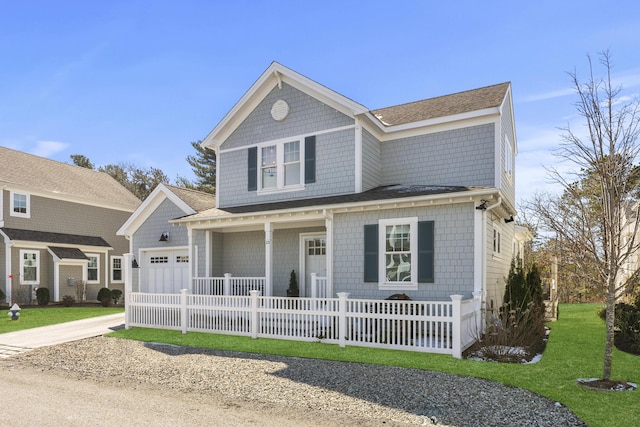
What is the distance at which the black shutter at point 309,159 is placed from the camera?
14219mm

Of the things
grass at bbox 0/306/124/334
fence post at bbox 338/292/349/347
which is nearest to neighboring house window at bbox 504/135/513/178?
fence post at bbox 338/292/349/347

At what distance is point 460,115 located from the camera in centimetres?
1325

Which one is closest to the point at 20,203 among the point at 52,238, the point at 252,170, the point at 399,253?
the point at 52,238

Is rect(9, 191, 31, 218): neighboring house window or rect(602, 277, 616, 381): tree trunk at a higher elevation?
rect(9, 191, 31, 218): neighboring house window

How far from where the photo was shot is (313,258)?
1445 centimetres

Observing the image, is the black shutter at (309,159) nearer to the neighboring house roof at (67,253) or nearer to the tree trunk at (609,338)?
the tree trunk at (609,338)

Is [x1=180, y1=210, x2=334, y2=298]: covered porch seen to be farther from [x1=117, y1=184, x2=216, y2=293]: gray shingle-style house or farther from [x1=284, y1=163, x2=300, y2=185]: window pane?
[x1=284, y1=163, x2=300, y2=185]: window pane

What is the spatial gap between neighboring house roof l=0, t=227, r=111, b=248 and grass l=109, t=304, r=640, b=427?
1321cm

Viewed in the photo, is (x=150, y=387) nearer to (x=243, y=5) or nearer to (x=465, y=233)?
(x=465, y=233)

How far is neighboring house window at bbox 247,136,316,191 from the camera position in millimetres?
14328

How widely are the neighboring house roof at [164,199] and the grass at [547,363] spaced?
16.0ft

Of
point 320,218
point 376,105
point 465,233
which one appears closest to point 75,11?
point 320,218

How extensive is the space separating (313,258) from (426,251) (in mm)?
4330

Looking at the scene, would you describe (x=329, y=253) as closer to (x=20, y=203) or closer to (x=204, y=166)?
(x=20, y=203)
